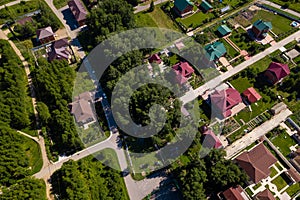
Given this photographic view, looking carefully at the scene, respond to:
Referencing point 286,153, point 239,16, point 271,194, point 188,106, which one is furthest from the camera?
point 239,16

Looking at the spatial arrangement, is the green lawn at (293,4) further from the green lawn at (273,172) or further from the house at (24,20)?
the house at (24,20)

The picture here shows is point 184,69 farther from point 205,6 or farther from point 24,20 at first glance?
point 24,20

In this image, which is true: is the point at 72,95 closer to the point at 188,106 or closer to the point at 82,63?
the point at 82,63

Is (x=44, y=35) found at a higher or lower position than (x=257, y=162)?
higher

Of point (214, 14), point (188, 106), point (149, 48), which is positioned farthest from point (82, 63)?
point (214, 14)

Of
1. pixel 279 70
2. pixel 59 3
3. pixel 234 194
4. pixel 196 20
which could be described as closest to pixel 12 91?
pixel 59 3

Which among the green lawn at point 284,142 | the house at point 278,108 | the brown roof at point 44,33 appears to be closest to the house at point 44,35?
the brown roof at point 44,33
